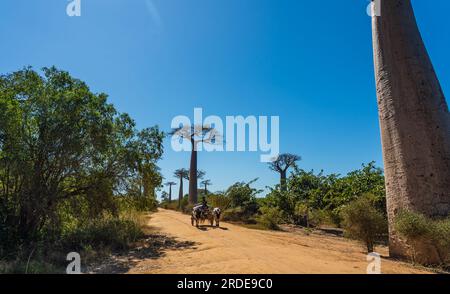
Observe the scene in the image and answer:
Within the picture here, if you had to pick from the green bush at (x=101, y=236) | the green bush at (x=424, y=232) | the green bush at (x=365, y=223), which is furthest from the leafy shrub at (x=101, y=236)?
the green bush at (x=424, y=232)

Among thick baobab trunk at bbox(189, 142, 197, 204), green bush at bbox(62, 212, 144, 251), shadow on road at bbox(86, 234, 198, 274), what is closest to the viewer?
shadow on road at bbox(86, 234, 198, 274)

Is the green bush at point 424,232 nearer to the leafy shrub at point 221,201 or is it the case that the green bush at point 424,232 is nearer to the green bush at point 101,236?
the green bush at point 101,236

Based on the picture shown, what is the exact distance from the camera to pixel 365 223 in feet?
21.2

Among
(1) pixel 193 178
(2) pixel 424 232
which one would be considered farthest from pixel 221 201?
(2) pixel 424 232

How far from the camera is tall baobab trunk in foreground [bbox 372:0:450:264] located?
5746 millimetres

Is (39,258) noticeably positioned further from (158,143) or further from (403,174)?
(403,174)

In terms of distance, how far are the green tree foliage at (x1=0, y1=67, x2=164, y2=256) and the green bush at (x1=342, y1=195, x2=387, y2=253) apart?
6834mm

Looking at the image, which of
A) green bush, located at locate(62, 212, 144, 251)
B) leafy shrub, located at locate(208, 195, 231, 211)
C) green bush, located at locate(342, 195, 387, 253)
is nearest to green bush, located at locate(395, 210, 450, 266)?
green bush, located at locate(342, 195, 387, 253)

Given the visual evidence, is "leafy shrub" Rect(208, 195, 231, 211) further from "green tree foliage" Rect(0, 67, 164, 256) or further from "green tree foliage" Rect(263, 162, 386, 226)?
"green tree foliage" Rect(0, 67, 164, 256)

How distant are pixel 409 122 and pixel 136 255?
7.76 meters

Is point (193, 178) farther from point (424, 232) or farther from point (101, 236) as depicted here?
point (424, 232)

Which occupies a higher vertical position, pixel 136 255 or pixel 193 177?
pixel 193 177

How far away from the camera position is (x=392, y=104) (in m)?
6.53
